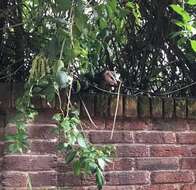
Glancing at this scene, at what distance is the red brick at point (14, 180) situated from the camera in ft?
9.71

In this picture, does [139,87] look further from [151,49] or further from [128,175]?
[128,175]

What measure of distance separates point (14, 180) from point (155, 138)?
3.02 ft

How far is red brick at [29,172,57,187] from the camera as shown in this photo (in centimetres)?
302

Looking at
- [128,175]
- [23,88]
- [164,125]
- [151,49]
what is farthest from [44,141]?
[151,49]

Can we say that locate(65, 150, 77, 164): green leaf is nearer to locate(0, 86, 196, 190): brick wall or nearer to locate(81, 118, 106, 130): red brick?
locate(0, 86, 196, 190): brick wall

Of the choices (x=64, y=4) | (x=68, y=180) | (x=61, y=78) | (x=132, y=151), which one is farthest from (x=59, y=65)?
(x=132, y=151)

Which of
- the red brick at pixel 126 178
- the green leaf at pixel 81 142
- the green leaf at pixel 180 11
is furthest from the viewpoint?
the red brick at pixel 126 178

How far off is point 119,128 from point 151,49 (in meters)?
0.70

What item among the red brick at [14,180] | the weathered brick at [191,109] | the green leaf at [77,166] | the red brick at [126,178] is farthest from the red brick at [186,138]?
the red brick at [14,180]

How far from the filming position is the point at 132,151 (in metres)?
3.26

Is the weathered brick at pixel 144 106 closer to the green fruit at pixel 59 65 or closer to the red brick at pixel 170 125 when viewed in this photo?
the red brick at pixel 170 125

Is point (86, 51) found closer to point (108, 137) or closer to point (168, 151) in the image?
point (108, 137)

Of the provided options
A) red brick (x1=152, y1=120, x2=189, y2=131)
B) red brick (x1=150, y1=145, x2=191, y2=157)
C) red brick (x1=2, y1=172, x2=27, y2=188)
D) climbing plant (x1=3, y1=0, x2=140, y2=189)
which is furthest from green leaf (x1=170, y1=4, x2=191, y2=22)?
red brick (x1=2, y1=172, x2=27, y2=188)

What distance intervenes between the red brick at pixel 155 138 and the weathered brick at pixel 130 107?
13 centimetres
